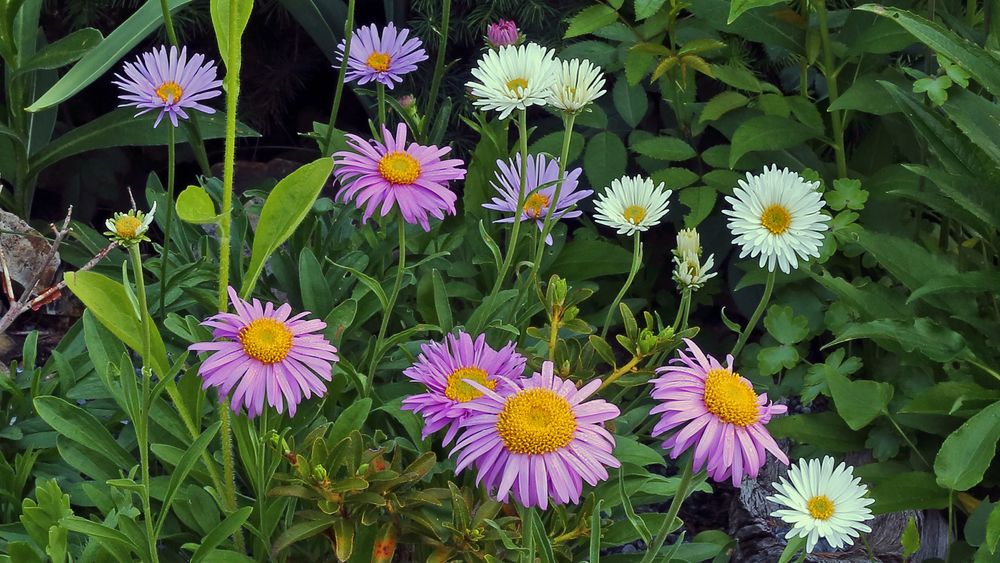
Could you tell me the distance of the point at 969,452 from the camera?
145 cm

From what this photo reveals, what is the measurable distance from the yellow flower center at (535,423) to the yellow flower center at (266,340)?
23cm

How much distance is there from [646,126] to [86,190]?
1222 mm

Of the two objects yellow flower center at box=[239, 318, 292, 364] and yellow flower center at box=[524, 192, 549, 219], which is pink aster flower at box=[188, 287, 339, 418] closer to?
yellow flower center at box=[239, 318, 292, 364]

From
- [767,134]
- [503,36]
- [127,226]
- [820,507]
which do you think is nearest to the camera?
[127,226]

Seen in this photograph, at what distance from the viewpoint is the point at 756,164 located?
74.4 inches

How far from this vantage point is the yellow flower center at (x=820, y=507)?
1.13m

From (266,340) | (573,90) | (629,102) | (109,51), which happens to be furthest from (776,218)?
(109,51)

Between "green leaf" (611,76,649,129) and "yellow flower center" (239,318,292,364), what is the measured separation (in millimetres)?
1084

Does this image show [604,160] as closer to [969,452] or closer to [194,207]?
→ [969,452]

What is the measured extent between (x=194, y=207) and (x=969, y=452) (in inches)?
41.7

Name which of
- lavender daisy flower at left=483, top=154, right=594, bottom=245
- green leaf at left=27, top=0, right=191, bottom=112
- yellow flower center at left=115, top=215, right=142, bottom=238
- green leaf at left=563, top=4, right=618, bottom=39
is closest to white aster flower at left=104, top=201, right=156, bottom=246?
yellow flower center at left=115, top=215, right=142, bottom=238

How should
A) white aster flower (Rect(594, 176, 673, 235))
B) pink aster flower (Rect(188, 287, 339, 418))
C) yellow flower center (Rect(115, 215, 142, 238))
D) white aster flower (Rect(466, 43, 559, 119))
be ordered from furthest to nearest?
white aster flower (Rect(594, 176, 673, 235)) → white aster flower (Rect(466, 43, 559, 119)) → pink aster flower (Rect(188, 287, 339, 418)) → yellow flower center (Rect(115, 215, 142, 238))

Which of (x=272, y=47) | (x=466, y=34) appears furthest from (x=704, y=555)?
(x=272, y=47)

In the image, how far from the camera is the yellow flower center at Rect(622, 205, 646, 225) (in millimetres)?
1357
